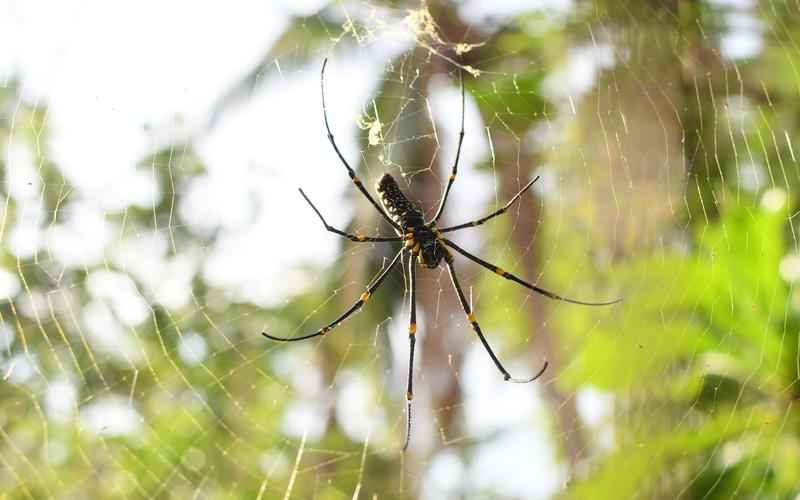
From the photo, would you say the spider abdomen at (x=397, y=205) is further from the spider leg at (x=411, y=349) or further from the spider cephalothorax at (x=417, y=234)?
the spider leg at (x=411, y=349)

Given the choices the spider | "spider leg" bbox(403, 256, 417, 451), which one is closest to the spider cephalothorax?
the spider

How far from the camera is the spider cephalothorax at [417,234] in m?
3.67

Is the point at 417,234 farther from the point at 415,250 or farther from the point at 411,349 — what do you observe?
the point at 411,349

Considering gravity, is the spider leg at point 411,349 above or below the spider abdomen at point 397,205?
below

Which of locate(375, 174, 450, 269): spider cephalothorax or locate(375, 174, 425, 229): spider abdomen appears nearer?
locate(375, 174, 425, 229): spider abdomen

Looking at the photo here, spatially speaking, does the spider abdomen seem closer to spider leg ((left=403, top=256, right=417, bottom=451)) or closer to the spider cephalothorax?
the spider cephalothorax

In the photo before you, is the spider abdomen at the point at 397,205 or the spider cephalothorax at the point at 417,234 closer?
the spider abdomen at the point at 397,205

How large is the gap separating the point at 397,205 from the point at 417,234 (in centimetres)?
31

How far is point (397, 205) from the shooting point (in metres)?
Result: 3.63

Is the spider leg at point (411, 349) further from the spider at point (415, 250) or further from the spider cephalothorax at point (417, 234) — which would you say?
the spider cephalothorax at point (417, 234)

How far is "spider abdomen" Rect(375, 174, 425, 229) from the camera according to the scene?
11.5 feet

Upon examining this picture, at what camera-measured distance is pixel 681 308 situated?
3.47 metres

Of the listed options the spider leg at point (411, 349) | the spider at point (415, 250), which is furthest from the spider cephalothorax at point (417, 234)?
the spider leg at point (411, 349)

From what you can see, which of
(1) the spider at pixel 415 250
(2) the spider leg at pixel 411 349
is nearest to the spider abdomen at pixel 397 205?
(1) the spider at pixel 415 250
